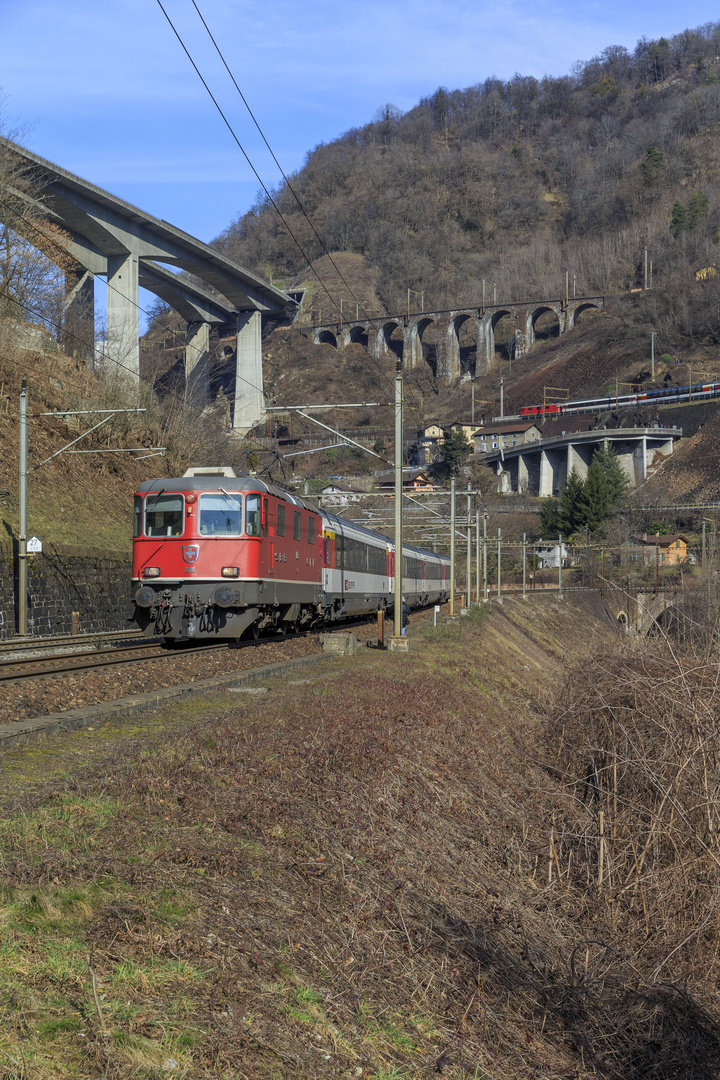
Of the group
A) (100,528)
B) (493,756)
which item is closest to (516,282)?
(100,528)

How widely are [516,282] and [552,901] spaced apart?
197097 millimetres

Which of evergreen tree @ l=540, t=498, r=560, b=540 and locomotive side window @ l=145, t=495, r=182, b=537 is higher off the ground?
evergreen tree @ l=540, t=498, r=560, b=540

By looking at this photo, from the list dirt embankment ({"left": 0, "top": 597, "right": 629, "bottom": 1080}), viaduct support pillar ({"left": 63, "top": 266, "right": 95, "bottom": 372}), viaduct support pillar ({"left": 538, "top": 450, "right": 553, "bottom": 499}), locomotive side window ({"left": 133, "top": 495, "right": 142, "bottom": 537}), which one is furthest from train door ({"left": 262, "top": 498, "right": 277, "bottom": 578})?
viaduct support pillar ({"left": 538, "top": 450, "right": 553, "bottom": 499})

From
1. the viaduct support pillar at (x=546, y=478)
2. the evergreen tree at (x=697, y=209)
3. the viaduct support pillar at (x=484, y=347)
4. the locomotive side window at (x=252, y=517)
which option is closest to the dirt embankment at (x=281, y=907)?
the locomotive side window at (x=252, y=517)

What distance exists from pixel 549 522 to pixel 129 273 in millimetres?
57954

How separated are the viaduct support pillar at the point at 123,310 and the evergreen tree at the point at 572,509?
55.8 metres

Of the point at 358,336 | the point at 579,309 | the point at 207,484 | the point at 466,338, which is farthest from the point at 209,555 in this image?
the point at 466,338

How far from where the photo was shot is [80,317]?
49.1 m

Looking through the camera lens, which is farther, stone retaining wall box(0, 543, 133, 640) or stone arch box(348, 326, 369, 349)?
stone arch box(348, 326, 369, 349)

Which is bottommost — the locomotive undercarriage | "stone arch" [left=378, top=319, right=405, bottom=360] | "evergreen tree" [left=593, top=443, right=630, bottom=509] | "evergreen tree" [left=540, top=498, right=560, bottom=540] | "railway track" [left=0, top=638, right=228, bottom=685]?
"railway track" [left=0, top=638, right=228, bottom=685]

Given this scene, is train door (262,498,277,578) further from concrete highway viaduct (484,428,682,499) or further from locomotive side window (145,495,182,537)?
concrete highway viaduct (484,428,682,499)

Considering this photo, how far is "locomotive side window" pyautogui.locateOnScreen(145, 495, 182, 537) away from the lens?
20359mm

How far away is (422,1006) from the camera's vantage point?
5.11 meters

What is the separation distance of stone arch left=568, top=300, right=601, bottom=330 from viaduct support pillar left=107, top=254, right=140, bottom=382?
413ft
